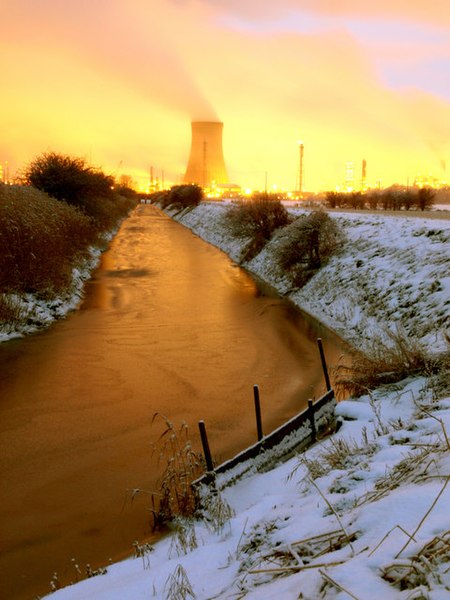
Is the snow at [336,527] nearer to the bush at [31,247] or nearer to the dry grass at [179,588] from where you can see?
the dry grass at [179,588]

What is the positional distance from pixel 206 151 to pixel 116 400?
379 feet

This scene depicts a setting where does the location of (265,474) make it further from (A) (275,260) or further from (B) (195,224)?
(B) (195,224)

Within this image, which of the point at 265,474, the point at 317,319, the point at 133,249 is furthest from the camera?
the point at 133,249

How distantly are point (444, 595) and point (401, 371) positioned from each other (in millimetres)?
5748

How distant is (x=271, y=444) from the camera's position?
6.56 meters

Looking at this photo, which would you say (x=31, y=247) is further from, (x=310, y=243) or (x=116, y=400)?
(x=310, y=243)

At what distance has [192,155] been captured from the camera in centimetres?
11900

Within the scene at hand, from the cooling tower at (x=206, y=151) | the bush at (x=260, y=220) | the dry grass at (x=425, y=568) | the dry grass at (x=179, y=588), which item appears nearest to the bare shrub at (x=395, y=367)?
the dry grass at (x=179, y=588)

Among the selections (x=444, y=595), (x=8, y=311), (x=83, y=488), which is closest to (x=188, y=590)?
(x=444, y=595)

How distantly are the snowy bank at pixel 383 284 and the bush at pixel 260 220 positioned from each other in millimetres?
6283

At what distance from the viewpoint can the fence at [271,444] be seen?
574 centimetres

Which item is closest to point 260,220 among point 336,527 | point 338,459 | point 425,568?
point 338,459

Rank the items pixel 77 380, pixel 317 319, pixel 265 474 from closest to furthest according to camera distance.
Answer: pixel 265 474 < pixel 77 380 < pixel 317 319

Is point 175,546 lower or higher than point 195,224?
lower
